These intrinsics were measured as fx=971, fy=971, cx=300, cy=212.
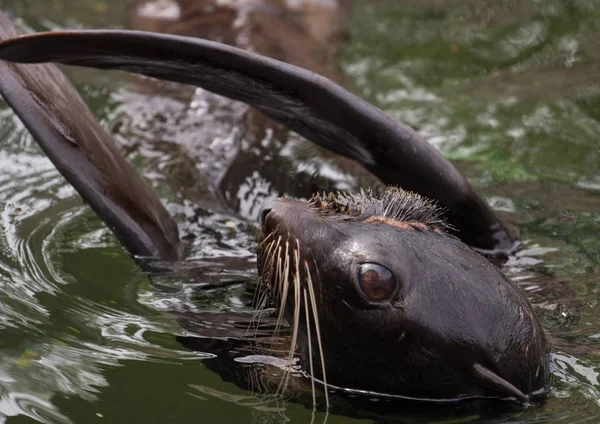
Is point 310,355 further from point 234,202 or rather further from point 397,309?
point 234,202

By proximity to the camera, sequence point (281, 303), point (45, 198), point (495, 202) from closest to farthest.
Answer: point (281, 303)
point (45, 198)
point (495, 202)

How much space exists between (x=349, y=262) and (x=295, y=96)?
96 centimetres

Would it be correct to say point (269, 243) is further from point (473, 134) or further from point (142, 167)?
point (473, 134)

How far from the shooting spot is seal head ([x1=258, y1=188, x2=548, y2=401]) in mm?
3053

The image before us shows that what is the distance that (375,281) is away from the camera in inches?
119

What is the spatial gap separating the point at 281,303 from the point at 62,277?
1258 mm

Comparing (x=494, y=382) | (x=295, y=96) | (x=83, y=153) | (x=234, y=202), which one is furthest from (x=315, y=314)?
(x=234, y=202)

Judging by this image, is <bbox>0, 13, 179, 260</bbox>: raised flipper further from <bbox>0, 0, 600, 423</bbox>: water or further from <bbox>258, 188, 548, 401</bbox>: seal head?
<bbox>258, 188, 548, 401</bbox>: seal head

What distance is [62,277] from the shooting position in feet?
13.3

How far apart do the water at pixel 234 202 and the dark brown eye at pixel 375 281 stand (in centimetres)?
43

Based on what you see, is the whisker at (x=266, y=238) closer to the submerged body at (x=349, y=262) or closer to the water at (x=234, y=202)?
the submerged body at (x=349, y=262)

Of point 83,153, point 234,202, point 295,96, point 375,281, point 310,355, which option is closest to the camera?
point 375,281

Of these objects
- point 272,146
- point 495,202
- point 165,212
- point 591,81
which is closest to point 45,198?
point 165,212

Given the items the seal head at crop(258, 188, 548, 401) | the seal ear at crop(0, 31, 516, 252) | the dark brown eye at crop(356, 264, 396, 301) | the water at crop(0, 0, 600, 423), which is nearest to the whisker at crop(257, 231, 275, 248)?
the seal head at crop(258, 188, 548, 401)
